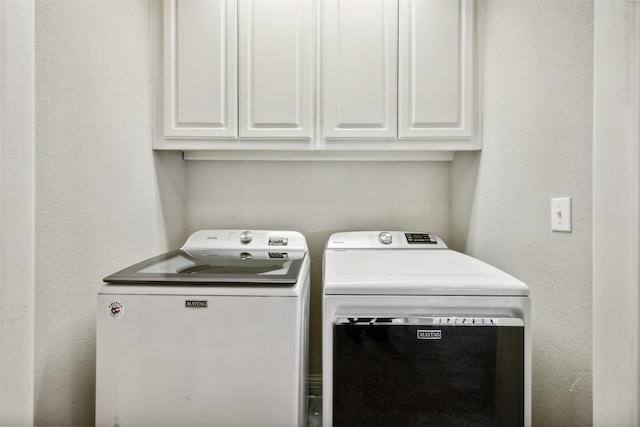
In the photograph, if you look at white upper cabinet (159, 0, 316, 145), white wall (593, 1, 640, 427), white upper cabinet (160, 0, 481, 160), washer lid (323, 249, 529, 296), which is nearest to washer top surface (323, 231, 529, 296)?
washer lid (323, 249, 529, 296)

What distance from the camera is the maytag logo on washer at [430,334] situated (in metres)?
0.98

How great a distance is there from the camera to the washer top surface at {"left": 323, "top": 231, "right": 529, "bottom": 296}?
1001 millimetres

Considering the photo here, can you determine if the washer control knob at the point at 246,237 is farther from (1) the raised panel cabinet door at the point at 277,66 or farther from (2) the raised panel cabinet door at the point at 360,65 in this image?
(2) the raised panel cabinet door at the point at 360,65

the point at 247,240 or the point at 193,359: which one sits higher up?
the point at 247,240

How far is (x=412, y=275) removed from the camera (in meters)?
1.10

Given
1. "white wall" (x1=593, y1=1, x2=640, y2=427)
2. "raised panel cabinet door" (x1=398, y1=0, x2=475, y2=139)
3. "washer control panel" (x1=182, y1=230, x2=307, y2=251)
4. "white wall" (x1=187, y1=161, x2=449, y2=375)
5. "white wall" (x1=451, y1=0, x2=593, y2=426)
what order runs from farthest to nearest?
"white wall" (x1=187, y1=161, x2=449, y2=375) < "washer control panel" (x1=182, y1=230, x2=307, y2=251) < "raised panel cabinet door" (x1=398, y1=0, x2=475, y2=139) < "white wall" (x1=451, y1=0, x2=593, y2=426) < "white wall" (x1=593, y1=1, x2=640, y2=427)

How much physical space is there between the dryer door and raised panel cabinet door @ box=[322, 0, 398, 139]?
100 cm

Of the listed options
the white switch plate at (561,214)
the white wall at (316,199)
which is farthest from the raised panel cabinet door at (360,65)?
the white switch plate at (561,214)

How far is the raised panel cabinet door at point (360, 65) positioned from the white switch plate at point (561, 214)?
0.80 meters

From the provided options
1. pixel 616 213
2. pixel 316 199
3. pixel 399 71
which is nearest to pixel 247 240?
pixel 316 199

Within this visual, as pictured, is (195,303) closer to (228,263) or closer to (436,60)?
(228,263)

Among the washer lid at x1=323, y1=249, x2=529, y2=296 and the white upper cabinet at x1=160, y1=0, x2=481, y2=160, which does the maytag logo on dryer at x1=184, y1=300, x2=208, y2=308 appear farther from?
the white upper cabinet at x1=160, y1=0, x2=481, y2=160

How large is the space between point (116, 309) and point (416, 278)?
989 millimetres

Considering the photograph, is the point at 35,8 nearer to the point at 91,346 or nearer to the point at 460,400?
the point at 91,346
